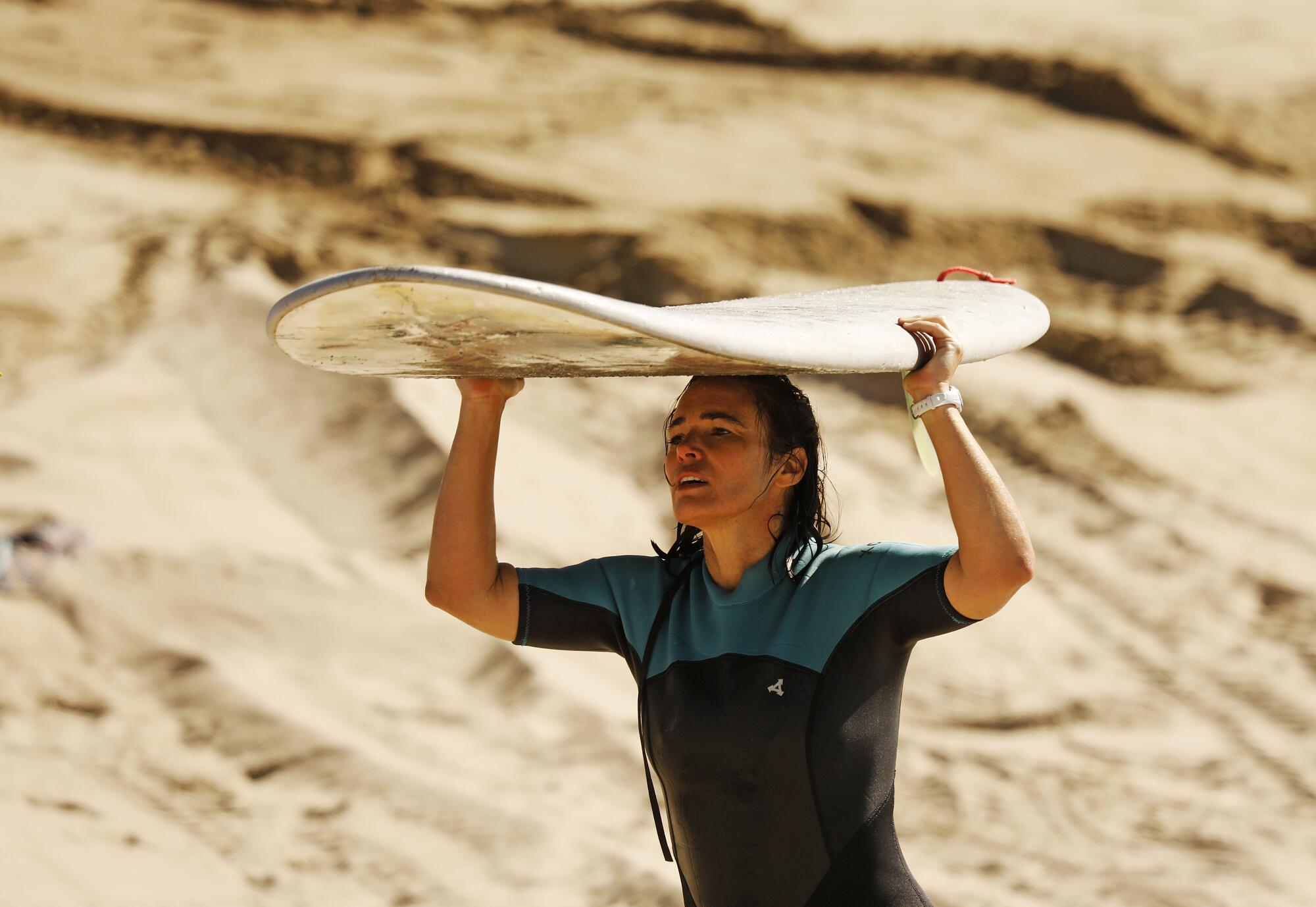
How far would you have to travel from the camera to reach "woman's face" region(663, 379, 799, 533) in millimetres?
1603

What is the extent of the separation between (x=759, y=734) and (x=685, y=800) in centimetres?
14

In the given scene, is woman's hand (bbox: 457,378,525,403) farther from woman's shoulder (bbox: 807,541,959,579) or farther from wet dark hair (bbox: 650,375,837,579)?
woman's shoulder (bbox: 807,541,959,579)

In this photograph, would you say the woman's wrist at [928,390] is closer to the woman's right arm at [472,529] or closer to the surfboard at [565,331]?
the surfboard at [565,331]

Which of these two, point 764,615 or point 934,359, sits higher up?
Answer: point 934,359

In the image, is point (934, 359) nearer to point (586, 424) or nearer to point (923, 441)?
point (923, 441)

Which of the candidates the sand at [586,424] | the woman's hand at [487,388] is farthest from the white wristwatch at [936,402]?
the sand at [586,424]

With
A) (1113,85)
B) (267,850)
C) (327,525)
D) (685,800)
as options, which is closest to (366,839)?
(267,850)

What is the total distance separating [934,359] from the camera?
150 cm

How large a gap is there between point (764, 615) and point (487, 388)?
47cm

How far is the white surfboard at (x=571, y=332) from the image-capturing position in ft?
3.87

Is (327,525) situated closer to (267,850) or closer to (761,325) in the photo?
(267,850)

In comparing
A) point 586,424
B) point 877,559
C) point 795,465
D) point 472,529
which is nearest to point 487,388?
point 472,529

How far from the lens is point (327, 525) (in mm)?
5395

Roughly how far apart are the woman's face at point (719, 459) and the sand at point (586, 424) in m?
2.19
